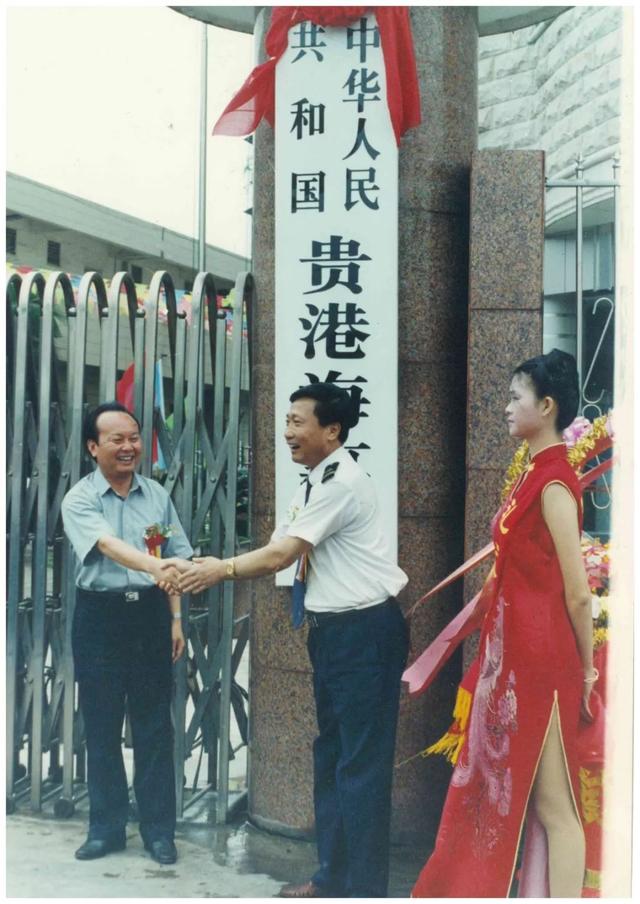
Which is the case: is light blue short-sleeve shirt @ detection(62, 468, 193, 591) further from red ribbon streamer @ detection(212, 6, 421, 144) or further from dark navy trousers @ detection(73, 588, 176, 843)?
red ribbon streamer @ detection(212, 6, 421, 144)

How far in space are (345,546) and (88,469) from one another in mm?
1467

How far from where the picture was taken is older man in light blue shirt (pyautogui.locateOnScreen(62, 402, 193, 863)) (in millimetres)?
3898

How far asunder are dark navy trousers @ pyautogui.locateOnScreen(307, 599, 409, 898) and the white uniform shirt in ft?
0.19

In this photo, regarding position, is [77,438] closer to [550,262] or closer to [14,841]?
→ [14,841]

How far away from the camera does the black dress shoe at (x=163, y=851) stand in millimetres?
3902

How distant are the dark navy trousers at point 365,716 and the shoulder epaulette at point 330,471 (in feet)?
1.46

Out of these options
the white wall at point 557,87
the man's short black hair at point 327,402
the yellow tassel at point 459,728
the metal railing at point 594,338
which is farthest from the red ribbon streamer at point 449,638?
the white wall at point 557,87

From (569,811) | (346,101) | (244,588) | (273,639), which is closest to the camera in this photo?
(569,811)

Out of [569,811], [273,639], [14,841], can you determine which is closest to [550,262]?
[273,639]

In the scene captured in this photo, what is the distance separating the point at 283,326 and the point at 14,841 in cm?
229

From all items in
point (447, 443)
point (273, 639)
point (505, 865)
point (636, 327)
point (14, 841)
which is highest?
point (636, 327)

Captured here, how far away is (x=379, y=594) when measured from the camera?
337 centimetres

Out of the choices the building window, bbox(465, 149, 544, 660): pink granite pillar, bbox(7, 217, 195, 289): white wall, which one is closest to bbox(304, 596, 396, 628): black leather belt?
bbox(465, 149, 544, 660): pink granite pillar

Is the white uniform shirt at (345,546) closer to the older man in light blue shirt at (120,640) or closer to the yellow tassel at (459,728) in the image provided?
the yellow tassel at (459,728)
